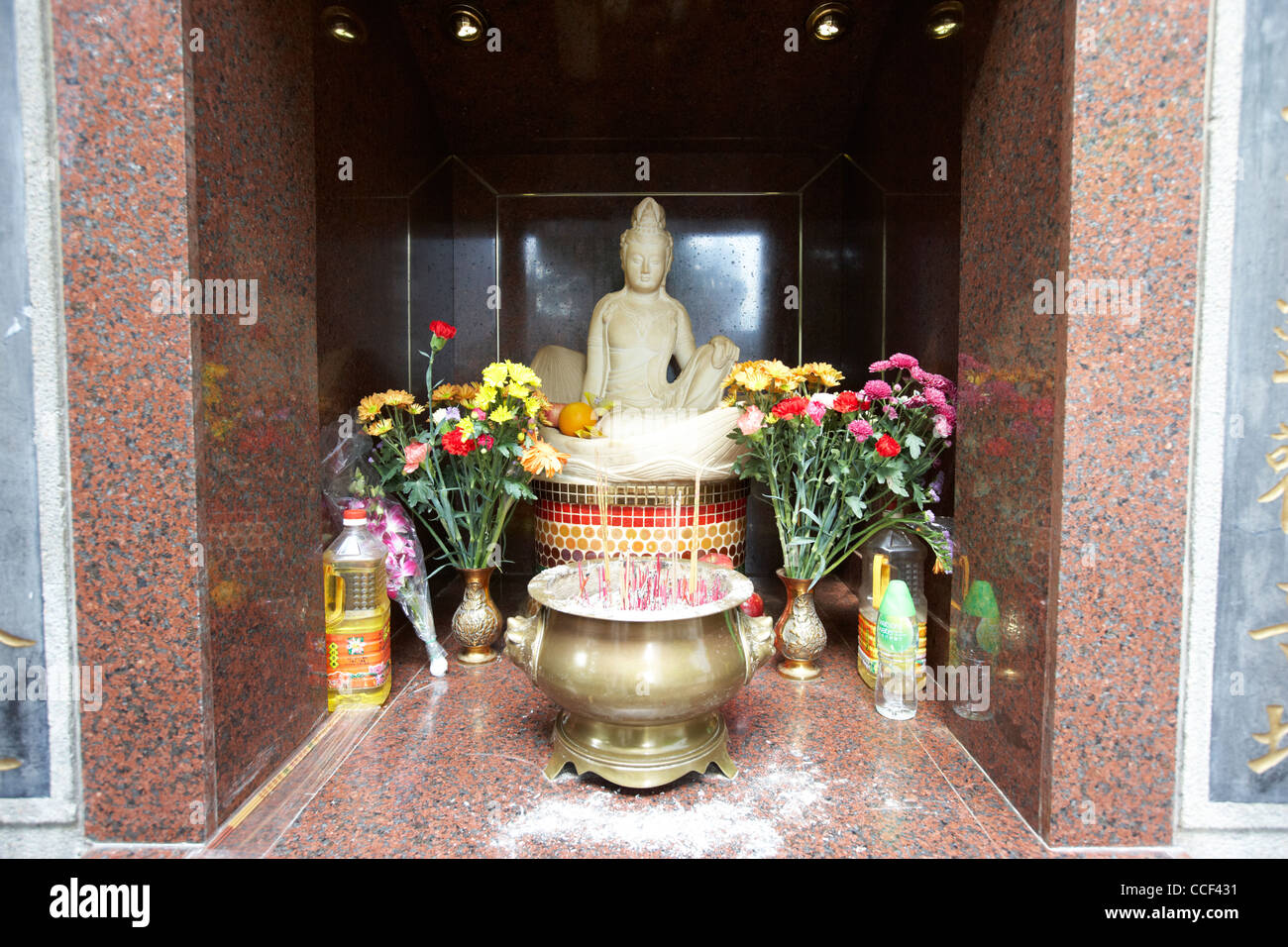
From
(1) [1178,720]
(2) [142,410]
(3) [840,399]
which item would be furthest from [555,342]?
(1) [1178,720]

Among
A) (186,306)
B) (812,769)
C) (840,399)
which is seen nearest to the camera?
(186,306)

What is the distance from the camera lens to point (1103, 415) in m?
1.35

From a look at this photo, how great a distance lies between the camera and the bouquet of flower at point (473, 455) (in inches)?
86.8

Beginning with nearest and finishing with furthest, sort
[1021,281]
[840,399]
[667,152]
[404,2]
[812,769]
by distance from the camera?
[1021,281]
[812,769]
[840,399]
[404,2]
[667,152]

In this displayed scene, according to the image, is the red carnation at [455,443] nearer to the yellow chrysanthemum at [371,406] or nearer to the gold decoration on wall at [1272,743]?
the yellow chrysanthemum at [371,406]

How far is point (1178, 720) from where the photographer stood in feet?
4.62

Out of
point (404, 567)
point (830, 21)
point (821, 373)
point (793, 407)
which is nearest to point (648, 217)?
point (830, 21)

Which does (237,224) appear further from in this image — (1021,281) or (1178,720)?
(1178,720)

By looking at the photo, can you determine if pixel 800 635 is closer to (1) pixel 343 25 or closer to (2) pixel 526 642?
(2) pixel 526 642

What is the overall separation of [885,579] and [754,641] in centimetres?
70

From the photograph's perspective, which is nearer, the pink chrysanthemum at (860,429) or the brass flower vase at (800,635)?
Answer: the pink chrysanthemum at (860,429)

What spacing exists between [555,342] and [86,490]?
2415 mm

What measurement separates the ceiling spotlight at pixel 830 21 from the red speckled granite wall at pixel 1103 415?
1444mm

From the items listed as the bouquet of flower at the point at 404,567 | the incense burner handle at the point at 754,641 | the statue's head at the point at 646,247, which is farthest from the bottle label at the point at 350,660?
the statue's head at the point at 646,247
